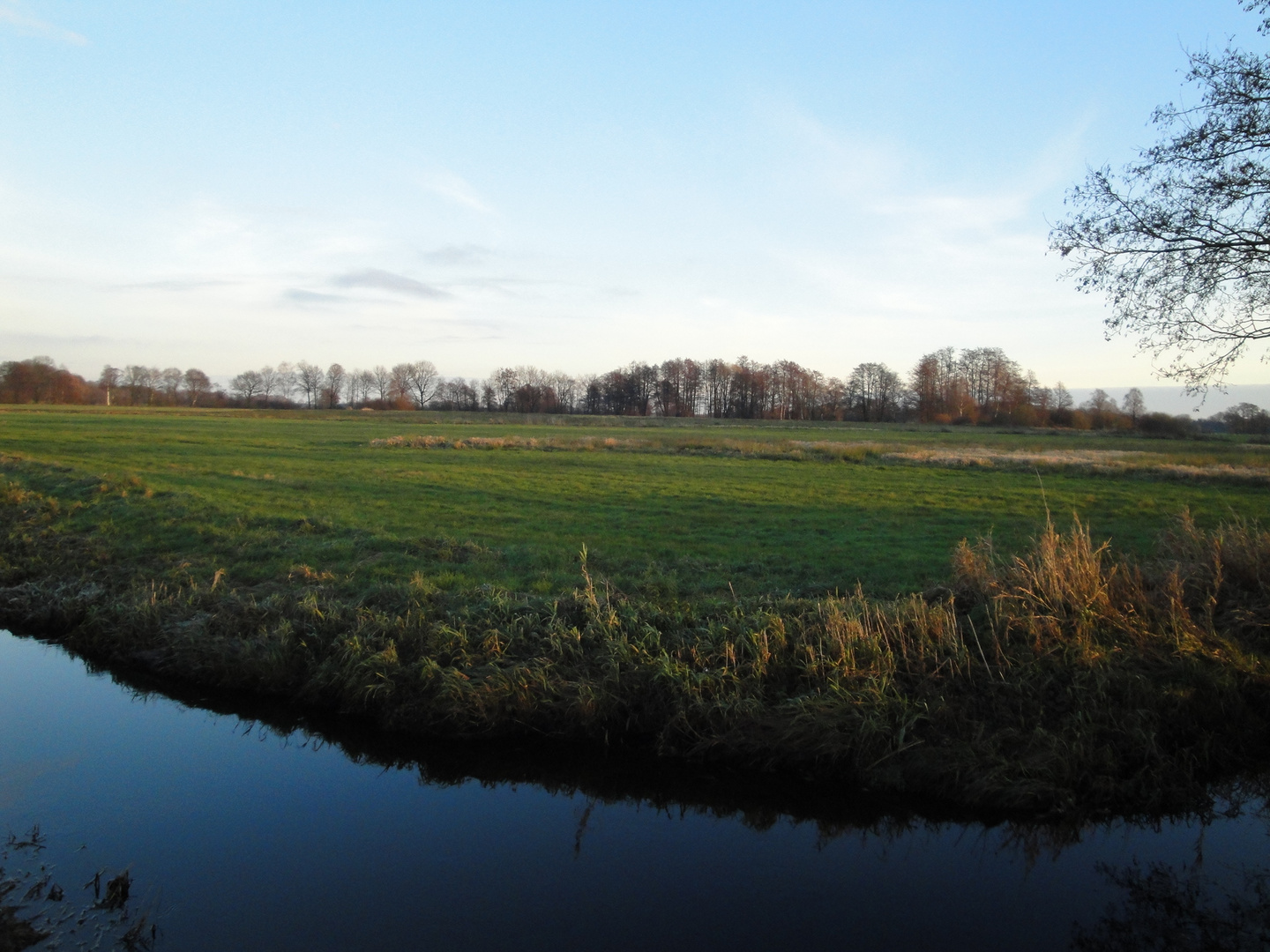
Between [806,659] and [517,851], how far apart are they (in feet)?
13.0

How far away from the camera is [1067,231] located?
1155cm

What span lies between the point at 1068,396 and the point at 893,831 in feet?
511

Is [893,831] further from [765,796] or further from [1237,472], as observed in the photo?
[1237,472]

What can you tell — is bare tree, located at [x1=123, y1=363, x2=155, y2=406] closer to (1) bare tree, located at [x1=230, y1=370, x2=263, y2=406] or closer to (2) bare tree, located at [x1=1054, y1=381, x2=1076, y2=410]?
(1) bare tree, located at [x1=230, y1=370, x2=263, y2=406]

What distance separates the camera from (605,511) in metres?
19.6

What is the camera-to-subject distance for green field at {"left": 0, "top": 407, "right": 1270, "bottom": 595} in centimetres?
1320

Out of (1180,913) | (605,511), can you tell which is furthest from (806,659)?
(605,511)

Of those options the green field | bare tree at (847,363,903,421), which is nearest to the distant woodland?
bare tree at (847,363,903,421)

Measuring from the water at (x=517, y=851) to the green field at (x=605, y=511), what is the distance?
14.1 feet

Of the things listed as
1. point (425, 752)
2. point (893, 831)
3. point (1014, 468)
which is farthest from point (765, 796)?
point (1014, 468)

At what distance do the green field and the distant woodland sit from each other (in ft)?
317

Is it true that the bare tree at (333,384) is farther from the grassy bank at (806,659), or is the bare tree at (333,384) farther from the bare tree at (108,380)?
the grassy bank at (806,659)

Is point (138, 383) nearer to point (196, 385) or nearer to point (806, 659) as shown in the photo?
point (196, 385)

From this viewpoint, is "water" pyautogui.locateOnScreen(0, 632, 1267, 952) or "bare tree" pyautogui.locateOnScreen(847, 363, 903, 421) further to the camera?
"bare tree" pyautogui.locateOnScreen(847, 363, 903, 421)
